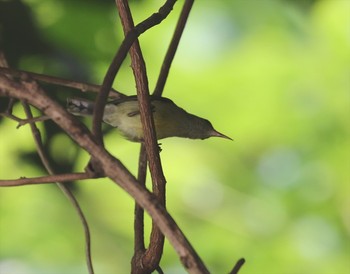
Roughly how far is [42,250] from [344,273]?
0.62m

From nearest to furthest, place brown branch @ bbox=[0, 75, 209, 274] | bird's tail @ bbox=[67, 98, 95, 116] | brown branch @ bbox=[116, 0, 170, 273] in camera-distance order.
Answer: brown branch @ bbox=[0, 75, 209, 274] → brown branch @ bbox=[116, 0, 170, 273] → bird's tail @ bbox=[67, 98, 95, 116]

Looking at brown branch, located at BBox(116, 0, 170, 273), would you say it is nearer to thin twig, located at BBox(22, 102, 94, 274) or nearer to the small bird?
thin twig, located at BBox(22, 102, 94, 274)

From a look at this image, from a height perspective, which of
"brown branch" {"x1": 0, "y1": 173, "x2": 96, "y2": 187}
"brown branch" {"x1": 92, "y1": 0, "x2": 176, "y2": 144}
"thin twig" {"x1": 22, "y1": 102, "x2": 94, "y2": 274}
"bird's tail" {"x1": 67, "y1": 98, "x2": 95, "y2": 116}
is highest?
"brown branch" {"x1": 92, "y1": 0, "x2": 176, "y2": 144}

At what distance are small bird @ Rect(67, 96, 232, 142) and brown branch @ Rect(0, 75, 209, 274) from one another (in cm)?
37

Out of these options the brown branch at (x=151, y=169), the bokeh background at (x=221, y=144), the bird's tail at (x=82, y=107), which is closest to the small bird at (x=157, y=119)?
the bird's tail at (x=82, y=107)

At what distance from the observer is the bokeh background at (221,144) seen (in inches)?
47.9

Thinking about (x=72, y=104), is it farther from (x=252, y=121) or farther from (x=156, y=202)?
(x=252, y=121)

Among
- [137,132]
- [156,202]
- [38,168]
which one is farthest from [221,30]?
[156,202]

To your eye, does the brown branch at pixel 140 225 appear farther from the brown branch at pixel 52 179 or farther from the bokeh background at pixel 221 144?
the bokeh background at pixel 221 144

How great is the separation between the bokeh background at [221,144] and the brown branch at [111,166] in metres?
0.79

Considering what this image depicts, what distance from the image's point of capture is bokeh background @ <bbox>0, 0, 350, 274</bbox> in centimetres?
122

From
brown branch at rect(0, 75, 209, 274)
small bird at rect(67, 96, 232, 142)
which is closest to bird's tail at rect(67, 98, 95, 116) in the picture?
small bird at rect(67, 96, 232, 142)

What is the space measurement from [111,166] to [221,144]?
41.0 inches

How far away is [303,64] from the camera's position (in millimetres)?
1462
